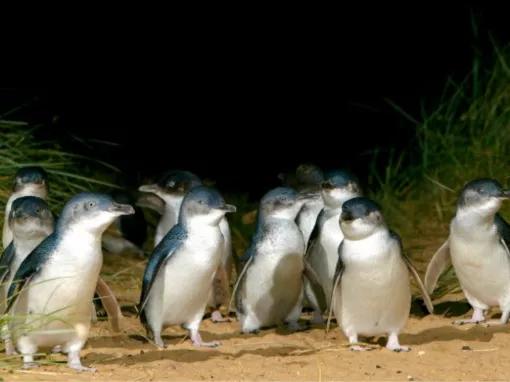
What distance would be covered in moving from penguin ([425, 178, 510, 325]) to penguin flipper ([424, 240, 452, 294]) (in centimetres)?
11

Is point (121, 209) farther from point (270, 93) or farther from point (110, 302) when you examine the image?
point (270, 93)

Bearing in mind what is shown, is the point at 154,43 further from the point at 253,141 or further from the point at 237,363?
the point at 237,363

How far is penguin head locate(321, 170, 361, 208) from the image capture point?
28.4 feet

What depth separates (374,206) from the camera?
24.6 ft

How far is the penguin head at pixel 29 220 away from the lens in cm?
768

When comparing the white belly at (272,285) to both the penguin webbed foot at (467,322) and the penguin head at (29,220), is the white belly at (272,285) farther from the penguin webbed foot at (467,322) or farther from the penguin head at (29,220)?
the penguin head at (29,220)

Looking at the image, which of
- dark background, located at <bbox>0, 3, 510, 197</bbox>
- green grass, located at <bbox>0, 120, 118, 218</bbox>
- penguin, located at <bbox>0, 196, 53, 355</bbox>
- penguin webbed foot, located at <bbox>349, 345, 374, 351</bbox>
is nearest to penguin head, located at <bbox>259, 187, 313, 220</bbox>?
penguin webbed foot, located at <bbox>349, 345, 374, 351</bbox>

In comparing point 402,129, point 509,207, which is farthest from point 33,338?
point 402,129

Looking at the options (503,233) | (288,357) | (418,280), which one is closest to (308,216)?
(503,233)

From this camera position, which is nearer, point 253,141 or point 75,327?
point 75,327

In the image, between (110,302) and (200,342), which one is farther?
(200,342)

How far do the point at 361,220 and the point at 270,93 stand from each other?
742 cm

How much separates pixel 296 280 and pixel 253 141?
6.25m

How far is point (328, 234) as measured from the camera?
857cm
